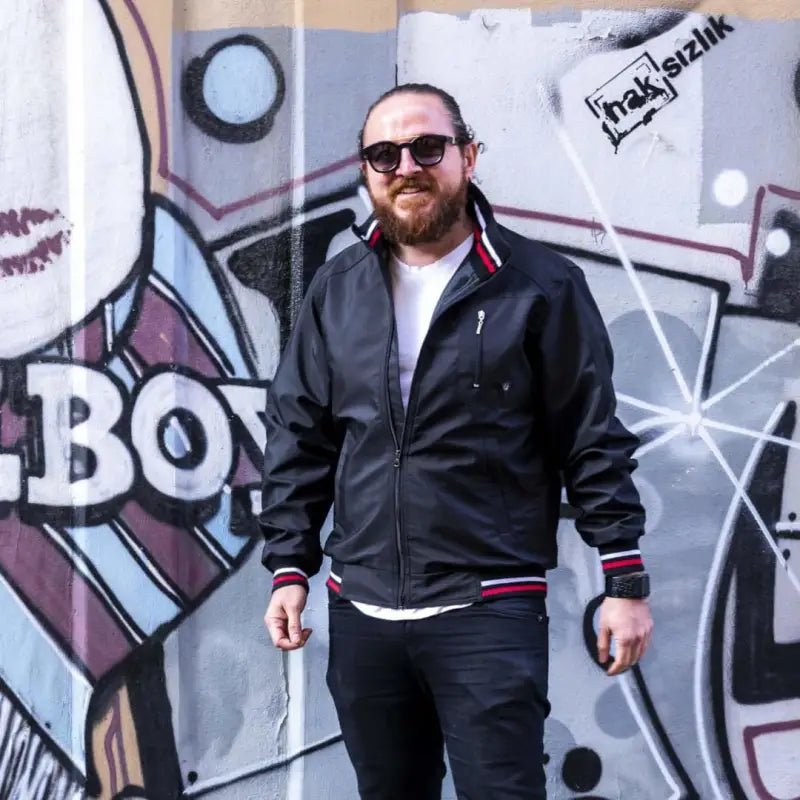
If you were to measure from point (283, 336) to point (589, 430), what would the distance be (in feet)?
4.00

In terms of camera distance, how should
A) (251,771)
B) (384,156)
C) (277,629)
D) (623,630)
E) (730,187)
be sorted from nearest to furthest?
(623,630) → (384,156) → (277,629) → (730,187) → (251,771)

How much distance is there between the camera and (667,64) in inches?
130

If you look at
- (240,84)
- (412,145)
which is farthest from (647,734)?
(240,84)

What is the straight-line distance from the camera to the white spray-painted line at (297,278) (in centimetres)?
333

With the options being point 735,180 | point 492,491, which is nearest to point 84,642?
point 492,491

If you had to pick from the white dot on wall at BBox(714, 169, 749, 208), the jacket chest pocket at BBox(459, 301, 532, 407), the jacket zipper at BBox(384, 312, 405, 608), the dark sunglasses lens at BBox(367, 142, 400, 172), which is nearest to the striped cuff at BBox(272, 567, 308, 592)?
the jacket zipper at BBox(384, 312, 405, 608)

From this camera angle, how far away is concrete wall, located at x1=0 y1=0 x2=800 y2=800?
10.9 ft

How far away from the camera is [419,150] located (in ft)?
8.18

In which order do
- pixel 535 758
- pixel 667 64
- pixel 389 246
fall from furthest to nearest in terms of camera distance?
pixel 667 64, pixel 389 246, pixel 535 758

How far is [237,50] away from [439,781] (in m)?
2.05

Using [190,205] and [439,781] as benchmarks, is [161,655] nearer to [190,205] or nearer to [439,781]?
[439,781]

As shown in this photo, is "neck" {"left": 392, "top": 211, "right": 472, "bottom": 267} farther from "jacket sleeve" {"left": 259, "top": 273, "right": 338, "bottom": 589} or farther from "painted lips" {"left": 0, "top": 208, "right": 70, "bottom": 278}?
"painted lips" {"left": 0, "top": 208, "right": 70, "bottom": 278}

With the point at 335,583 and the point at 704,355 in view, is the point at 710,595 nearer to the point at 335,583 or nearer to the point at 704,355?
the point at 704,355

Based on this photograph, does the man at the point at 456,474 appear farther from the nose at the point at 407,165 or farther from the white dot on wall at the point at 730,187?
the white dot on wall at the point at 730,187
